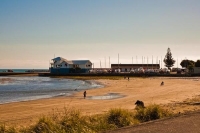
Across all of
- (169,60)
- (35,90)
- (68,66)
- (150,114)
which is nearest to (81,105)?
(150,114)

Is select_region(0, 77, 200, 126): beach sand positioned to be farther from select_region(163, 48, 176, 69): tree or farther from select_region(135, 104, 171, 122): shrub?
select_region(163, 48, 176, 69): tree

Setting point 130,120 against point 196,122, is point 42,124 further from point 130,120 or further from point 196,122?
point 196,122

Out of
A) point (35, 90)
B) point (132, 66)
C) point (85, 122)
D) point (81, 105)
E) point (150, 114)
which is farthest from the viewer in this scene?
point (132, 66)

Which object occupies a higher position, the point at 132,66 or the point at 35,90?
the point at 132,66

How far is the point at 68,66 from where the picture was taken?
11175 cm

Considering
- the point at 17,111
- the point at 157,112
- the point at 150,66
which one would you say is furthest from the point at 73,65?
the point at 157,112

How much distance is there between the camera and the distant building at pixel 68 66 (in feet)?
366

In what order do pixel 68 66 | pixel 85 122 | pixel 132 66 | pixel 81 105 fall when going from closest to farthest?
pixel 85 122 < pixel 81 105 < pixel 68 66 < pixel 132 66

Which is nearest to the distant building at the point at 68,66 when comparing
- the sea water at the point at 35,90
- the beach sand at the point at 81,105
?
the sea water at the point at 35,90

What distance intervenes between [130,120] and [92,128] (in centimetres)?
159

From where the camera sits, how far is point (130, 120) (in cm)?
1077

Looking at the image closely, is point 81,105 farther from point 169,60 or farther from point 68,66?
point 169,60

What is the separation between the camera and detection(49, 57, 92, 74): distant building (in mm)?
111438

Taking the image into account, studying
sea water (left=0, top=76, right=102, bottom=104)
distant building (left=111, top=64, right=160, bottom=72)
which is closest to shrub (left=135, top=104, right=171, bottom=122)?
sea water (left=0, top=76, right=102, bottom=104)
